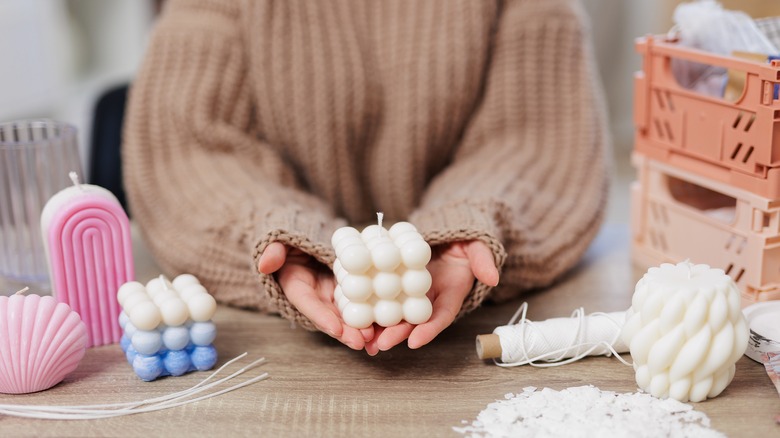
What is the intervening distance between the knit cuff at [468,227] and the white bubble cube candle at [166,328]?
0.65ft

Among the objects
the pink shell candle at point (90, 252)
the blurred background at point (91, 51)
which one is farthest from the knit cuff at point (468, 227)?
the blurred background at point (91, 51)

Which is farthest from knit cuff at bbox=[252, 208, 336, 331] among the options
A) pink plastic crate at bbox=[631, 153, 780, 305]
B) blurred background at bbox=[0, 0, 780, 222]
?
blurred background at bbox=[0, 0, 780, 222]

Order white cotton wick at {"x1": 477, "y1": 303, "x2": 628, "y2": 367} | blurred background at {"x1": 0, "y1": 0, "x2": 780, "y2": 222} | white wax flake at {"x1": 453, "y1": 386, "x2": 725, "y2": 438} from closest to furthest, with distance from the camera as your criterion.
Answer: white wax flake at {"x1": 453, "y1": 386, "x2": 725, "y2": 438} → white cotton wick at {"x1": 477, "y1": 303, "x2": 628, "y2": 367} → blurred background at {"x1": 0, "y1": 0, "x2": 780, "y2": 222}

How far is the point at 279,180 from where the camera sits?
3.03ft

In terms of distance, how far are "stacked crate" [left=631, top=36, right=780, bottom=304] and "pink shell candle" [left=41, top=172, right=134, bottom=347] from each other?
51 centimetres

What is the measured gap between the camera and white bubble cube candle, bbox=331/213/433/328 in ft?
2.06

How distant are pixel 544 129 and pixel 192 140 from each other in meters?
0.38

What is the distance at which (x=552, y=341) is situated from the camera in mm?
700

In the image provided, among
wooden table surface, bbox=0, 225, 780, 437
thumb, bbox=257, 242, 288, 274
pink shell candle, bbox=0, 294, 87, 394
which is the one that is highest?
thumb, bbox=257, 242, 288, 274

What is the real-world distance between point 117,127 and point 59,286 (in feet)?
1.95

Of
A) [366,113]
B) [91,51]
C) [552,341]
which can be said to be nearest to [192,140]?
[366,113]

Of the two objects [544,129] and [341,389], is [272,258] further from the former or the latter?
[544,129]

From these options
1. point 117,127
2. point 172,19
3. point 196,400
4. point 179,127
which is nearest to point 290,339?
point 196,400

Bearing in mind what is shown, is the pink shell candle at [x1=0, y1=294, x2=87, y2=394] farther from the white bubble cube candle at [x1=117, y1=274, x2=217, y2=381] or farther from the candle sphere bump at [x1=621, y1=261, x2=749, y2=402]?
the candle sphere bump at [x1=621, y1=261, x2=749, y2=402]
